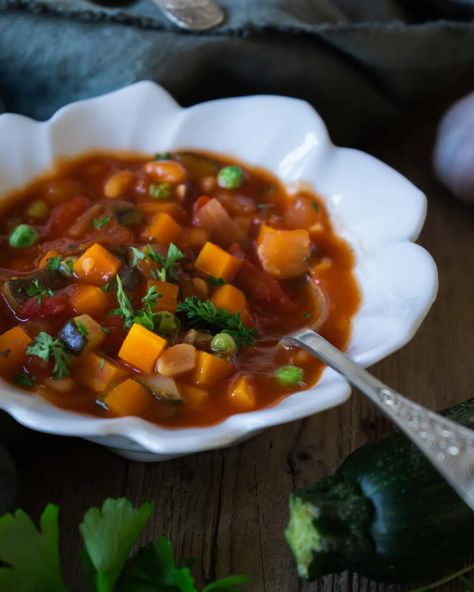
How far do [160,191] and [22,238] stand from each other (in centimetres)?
53

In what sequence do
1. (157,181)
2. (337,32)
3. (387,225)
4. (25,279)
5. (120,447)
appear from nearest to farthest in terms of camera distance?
(120,447), (25,279), (387,225), (157,181), (337,32)

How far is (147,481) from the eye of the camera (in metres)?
2.63

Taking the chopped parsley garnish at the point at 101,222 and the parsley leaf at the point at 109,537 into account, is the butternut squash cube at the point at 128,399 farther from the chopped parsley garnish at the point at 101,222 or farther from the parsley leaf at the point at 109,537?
the chopped parsley garnish at the point at 101,222

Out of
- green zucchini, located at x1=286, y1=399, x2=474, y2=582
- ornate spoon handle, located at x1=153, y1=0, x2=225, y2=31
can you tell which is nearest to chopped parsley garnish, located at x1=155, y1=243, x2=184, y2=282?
green zucchini, located at x1=286, y1=399, x2=474, y2=582

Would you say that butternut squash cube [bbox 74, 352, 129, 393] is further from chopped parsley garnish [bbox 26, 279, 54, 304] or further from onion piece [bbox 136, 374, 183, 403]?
chopped parsley garnish [bbox 26, 279, 54, 304]

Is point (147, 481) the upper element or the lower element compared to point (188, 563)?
lower

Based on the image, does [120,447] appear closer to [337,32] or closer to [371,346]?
[371,346]

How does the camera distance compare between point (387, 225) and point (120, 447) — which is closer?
point (120, 447)

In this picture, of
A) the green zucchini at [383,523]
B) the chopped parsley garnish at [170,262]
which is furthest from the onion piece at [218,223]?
the green zucchini at [383,523]

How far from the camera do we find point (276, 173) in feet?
10.4

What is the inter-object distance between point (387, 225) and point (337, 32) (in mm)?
966

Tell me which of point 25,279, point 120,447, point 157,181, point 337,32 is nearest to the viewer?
point 120,447

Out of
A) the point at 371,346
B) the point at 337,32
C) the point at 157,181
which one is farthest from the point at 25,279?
the point at 337,32

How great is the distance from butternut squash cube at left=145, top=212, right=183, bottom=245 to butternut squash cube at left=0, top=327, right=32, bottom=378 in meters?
0.61
